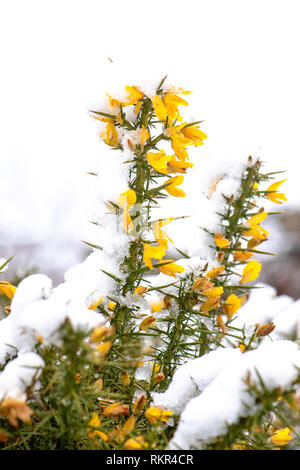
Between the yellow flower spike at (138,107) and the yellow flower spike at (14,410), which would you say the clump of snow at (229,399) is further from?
the yellow flower spike at (138,107)

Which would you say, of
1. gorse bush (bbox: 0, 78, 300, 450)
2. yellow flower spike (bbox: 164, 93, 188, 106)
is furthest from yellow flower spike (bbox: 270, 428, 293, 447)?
yellow flower spike (bbox: 164, 93, 188, 106)

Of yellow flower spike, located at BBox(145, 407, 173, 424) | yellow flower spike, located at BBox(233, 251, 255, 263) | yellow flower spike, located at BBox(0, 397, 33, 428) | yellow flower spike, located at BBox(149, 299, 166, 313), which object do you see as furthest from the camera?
yellow flower spike, located at BBox(233, 251, 255, 263)

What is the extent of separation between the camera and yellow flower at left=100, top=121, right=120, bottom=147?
730 millimetres

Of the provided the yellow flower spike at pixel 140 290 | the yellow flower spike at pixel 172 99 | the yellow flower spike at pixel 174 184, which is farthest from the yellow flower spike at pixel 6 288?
the yellow flower spike at pixel 172 99

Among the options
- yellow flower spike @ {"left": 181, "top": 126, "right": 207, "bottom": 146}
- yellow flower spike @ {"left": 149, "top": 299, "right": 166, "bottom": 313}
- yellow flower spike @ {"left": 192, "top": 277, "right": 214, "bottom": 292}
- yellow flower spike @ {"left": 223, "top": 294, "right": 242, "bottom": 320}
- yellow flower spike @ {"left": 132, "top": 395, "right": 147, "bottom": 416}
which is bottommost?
yellow flower spike @ {"left": 132, "top": 395, "right": 147, "bottom": 416}

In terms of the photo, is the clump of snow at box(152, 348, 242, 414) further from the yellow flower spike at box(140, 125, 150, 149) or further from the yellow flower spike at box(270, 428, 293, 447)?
the yellow flower spike at box(140, 125, 150, 149)

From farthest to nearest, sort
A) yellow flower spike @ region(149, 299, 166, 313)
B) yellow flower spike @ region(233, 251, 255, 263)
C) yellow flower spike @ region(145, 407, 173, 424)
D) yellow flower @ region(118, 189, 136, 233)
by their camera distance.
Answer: yellow flower spike @ region(233, 251, 255, 263) < yellow flower spike @ region(149, 299, 166, 313) < yellow flower @ region(118, 189, 136, 233) < yellow flower spike @ region(145, 407, 173, 424)

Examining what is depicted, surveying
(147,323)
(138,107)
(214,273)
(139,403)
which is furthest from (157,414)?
(138,107)

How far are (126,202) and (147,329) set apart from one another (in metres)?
0.25

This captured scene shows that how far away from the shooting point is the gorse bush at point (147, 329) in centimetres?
49

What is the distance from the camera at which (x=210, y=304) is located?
29.4 inches

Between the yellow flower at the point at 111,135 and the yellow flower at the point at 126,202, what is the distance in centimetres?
12

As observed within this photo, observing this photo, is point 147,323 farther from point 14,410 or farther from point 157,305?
point 14,410
